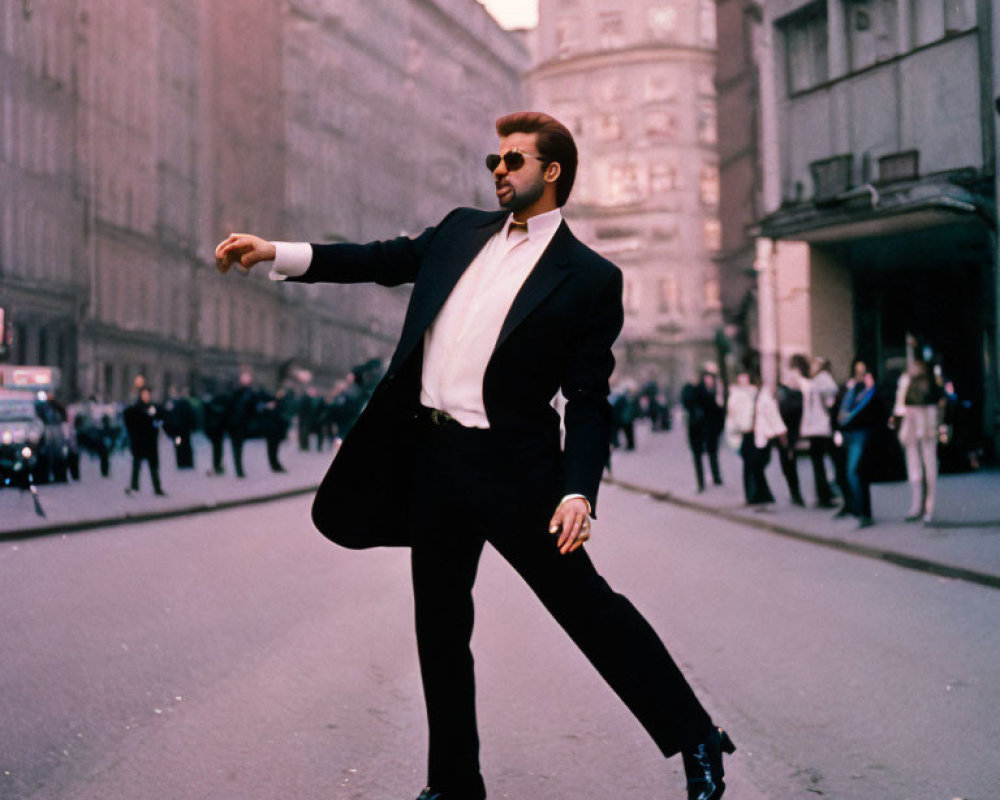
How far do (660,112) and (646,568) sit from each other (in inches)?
2903

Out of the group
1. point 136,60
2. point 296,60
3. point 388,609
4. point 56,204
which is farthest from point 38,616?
point 296,60

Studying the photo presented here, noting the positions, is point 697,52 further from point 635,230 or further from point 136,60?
point 136,60

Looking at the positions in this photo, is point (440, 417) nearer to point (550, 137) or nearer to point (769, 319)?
point (550, 137)

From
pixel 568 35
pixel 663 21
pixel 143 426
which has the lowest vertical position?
pixel 143 426

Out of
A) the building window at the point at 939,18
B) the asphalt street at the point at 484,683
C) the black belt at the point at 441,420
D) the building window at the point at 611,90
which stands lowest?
the asphalt street at the point at 484,683

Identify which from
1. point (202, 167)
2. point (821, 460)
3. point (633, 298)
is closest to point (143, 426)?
point (821, 460)

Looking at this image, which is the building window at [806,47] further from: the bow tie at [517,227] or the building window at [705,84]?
the building window at [705,84]

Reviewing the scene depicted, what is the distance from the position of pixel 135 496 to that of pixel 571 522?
16.0 meters

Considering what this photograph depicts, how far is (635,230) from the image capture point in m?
81.4

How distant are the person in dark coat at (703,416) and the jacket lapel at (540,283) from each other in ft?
50.7

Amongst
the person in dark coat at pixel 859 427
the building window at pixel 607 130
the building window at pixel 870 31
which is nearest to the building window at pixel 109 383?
the building window at pixel 870 31

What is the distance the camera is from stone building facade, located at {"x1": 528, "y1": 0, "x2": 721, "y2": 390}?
79688mm

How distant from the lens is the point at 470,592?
3.52m

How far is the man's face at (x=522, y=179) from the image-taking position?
3.54m
